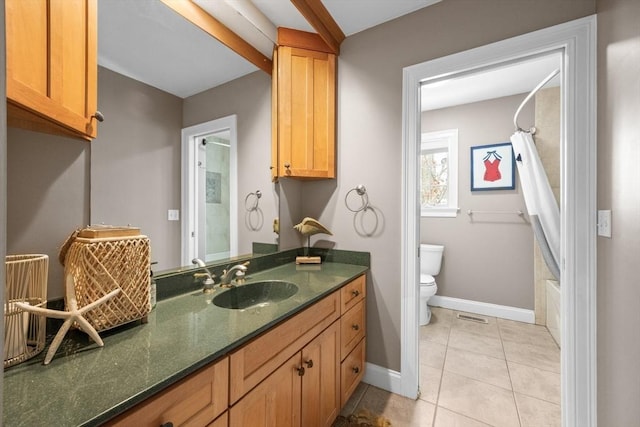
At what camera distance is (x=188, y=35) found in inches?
52.4

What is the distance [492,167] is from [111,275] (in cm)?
344

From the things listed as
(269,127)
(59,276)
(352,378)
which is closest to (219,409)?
(59,276)

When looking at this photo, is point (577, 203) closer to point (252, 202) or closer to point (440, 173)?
point (252, 202)

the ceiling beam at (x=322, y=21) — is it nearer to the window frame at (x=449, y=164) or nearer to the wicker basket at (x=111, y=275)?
the wicker basket at (x=111, y=275)

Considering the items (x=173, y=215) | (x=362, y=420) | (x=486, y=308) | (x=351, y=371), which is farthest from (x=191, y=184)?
(x=486, y=308)

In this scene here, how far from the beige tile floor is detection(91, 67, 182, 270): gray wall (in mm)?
1517

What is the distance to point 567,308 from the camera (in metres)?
1.32

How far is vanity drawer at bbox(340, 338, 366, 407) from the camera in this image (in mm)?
1503

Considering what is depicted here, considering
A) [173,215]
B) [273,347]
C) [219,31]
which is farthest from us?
[219,31]

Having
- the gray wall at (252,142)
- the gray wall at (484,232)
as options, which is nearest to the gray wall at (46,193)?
the gray wall at (252,142)

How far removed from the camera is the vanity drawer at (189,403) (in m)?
0.59

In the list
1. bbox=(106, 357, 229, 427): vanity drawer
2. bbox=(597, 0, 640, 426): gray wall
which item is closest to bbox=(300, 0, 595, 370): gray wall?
bbox=(597, 0, 640, 426): gray wall

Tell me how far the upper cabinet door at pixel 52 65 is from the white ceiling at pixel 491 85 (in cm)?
223

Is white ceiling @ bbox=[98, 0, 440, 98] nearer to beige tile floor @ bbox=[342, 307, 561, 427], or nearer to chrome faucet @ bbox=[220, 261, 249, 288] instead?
chrome faucet @ bbox=[220, 261, 249, 288]
